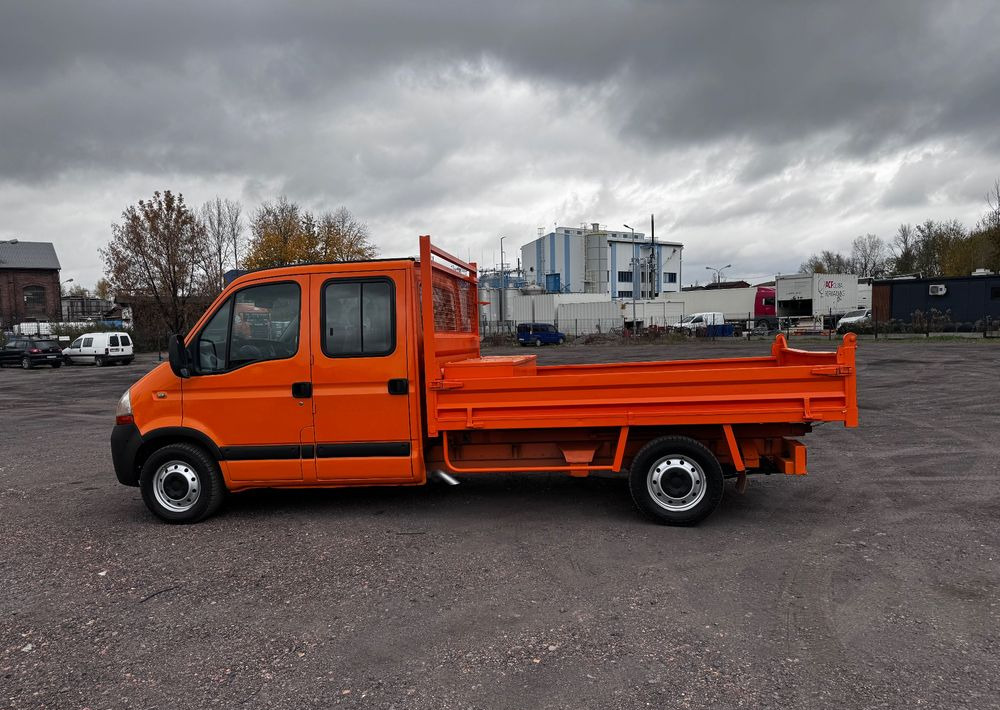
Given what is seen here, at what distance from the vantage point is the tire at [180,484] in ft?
18.8

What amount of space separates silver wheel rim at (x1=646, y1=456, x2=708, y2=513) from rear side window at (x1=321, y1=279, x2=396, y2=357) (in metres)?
2.37

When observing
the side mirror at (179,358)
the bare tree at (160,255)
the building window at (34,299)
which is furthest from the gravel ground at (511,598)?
the building window at (34,299)

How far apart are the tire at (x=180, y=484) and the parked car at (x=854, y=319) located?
42.5m

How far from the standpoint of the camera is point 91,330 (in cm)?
4794

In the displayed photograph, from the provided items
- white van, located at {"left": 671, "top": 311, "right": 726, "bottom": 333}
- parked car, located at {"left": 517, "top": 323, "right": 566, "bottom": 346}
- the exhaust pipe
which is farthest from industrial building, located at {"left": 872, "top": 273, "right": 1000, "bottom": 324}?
the exhaust pipe

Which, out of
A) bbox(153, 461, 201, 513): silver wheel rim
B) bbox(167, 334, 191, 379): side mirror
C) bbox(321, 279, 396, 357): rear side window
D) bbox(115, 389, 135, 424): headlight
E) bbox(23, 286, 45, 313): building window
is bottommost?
bbox(153, 461, 201, 513): silver wheel rim

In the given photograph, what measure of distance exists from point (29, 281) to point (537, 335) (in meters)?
57.7

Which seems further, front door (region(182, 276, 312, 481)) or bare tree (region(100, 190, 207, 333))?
bare tree (region(100, 190, 207, 333))

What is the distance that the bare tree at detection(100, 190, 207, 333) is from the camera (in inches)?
1277

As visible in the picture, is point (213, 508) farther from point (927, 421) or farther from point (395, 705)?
point (927, 421)

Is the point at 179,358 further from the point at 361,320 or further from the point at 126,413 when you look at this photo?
the point at 361,320

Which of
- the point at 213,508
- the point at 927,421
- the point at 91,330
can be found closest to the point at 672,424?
the point at 213,508

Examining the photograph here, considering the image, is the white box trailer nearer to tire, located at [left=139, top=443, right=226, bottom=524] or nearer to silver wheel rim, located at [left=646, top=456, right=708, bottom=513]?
silver wheel rim, located at [left=646, top=456, right=708, bottom=513]

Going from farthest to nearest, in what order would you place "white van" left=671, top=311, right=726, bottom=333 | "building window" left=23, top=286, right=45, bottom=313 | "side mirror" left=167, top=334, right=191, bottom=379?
1. "building window" left=23, top=286, right=45, bottom=313
2. "white van" left=671, top=311, right=726, bottom=333
3. "side mirror" left=167, top=334, right=191, bottom=379
